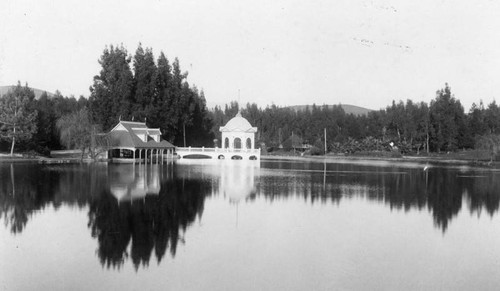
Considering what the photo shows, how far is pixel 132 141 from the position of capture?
51.9 metres

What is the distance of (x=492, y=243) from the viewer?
15.2 metres

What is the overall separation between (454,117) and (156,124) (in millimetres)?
47372

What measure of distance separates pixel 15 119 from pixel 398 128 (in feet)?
209

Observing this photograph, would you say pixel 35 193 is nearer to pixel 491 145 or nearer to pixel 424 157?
pixel 491 145

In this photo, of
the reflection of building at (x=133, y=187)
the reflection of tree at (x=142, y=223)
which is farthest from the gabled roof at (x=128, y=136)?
the reflection of tree at (x=142, y=223)

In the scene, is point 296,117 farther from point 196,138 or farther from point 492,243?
point 492,243

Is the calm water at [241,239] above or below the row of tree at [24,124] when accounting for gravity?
below

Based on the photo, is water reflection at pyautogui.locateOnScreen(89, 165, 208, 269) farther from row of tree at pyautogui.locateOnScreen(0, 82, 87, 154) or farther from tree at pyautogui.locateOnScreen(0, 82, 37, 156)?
row of tree at pyautogui.locateOnScreen(0, 82, 87, 154)

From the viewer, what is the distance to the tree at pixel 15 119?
169 feet

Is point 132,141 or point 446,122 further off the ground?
point 446,122

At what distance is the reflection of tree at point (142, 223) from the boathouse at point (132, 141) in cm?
2816

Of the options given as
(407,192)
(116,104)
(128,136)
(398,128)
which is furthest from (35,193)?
(398,128)

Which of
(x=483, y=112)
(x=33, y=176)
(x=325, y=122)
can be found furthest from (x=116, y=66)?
(x=483, y=112)

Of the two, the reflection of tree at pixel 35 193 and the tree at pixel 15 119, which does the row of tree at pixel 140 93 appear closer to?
the tree at pixel 15 119
